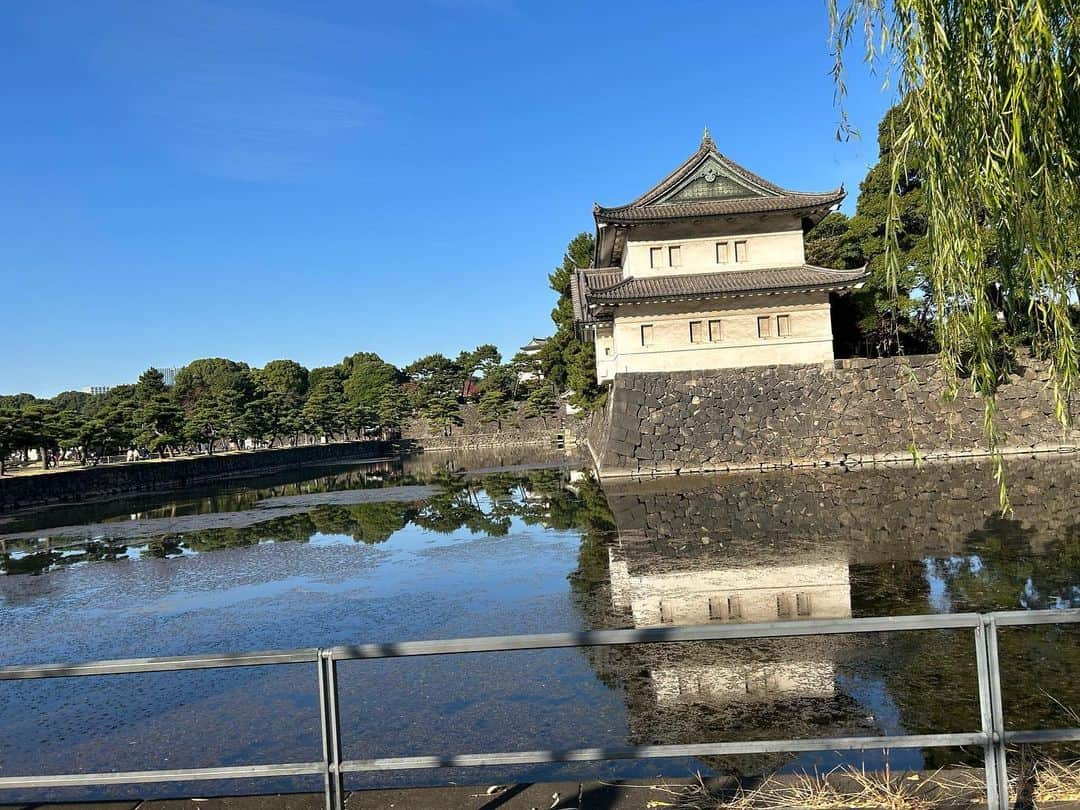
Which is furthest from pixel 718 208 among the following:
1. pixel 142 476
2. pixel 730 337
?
pixel 142 476

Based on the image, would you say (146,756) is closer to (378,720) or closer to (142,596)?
(378,720)

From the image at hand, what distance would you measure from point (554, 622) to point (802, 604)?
8.31 ft

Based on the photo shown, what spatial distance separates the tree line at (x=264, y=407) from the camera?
35188mm

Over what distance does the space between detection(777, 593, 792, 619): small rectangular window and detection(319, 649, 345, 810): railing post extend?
5.26 m

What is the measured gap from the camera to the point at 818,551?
10422mm

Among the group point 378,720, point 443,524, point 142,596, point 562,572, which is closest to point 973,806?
point 378,720

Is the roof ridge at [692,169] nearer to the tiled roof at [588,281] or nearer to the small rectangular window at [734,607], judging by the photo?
the tiled roof at [588,281]

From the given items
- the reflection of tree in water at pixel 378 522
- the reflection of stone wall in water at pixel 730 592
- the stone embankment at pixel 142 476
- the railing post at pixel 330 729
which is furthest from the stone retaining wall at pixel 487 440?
the railing post at pixel 330 729

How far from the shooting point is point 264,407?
51750 mm

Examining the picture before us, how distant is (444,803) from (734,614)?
4750mm

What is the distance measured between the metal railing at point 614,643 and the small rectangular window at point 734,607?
15.1 feet

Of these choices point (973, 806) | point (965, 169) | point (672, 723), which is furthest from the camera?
point (672, 723)

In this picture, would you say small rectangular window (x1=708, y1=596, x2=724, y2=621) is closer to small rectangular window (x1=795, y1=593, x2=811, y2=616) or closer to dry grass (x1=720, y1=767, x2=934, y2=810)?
small rectangular window (x1=795, y1=593, x2=811, y2=616)

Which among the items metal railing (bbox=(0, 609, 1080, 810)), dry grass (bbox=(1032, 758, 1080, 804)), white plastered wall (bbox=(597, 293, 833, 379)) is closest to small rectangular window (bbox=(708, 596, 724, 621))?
dry grass (bbox=(1032, 758, 1080, 804))
